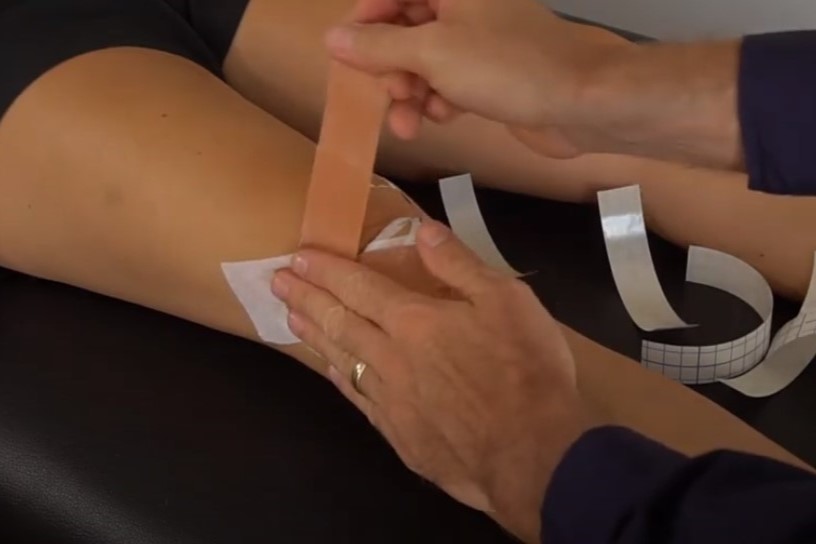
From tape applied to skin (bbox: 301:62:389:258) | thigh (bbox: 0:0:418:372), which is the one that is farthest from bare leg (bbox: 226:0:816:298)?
tape applied to skin (bbox: 301:62:389:258)

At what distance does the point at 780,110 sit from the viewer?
729 millimetres

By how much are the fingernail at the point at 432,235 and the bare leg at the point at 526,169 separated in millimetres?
286

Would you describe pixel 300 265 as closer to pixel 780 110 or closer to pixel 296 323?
pixel 296 323

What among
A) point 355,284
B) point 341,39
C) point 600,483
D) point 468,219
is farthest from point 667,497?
point 468,219

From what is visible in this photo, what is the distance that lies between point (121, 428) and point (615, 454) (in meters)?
0.41

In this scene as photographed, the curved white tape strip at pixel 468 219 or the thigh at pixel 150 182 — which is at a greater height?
the thigh at pixel 150 182

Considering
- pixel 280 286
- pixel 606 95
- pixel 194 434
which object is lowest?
pixel 194 434

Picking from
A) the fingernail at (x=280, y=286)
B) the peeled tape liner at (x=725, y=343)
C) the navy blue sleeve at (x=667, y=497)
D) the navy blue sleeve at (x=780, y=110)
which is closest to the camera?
the navy blue sleeve at (x=667, y=497)

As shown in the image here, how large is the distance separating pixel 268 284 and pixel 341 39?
188mm

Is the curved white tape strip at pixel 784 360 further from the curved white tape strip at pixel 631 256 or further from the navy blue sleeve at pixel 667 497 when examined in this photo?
the navy blue sleeve at pixel 667 497

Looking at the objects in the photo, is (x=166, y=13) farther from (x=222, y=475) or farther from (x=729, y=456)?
(x=729, y=456)

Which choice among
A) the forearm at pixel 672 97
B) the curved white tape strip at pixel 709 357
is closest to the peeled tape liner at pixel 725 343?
the curved white tape strip at pixel 709 357

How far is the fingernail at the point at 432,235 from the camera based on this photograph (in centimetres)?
76

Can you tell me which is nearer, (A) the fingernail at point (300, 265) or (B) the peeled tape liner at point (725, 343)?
(A) the fingernail at point (300, 265)
